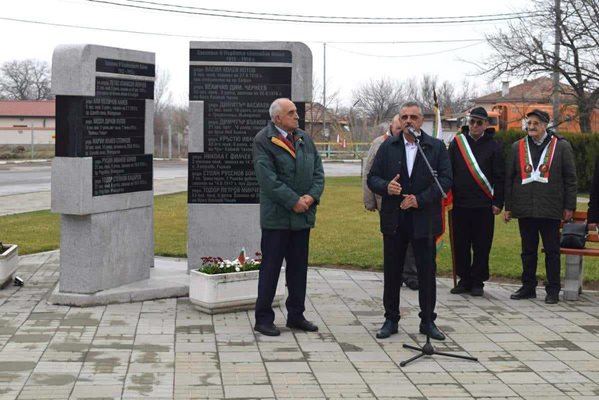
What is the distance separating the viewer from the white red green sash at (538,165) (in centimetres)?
844

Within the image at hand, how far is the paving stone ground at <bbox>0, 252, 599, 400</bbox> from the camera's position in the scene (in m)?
5.52

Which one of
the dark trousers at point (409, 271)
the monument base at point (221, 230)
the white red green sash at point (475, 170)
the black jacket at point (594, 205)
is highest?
the white red green sash at point (475, 170)

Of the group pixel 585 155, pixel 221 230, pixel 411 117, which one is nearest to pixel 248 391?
pixel 411 117

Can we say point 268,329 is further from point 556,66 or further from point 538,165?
point 556,66

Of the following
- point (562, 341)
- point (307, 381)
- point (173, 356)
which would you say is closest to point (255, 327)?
point (173, 356)

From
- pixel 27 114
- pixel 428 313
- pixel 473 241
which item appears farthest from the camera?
pixel 27 114

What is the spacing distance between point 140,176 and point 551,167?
4.23m

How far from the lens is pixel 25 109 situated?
75125 millimetres

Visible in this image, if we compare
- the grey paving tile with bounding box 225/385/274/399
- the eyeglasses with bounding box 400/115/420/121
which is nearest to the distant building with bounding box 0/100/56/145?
the eyeglasses with bounding box 400/115/420/121

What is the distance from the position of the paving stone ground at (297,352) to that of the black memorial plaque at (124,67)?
2314 millimetres

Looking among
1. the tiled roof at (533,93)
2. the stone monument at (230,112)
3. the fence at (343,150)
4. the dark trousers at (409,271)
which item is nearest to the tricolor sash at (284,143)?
the stone monument at (230,112)

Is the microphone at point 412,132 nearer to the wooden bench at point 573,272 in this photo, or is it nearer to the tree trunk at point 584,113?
the wooden bench at point 573,272

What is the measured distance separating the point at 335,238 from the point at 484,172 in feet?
16.3

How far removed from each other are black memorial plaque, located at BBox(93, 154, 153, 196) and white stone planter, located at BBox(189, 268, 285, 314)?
1282mm
